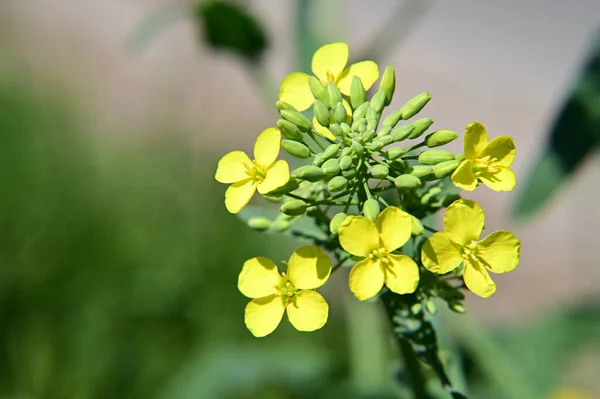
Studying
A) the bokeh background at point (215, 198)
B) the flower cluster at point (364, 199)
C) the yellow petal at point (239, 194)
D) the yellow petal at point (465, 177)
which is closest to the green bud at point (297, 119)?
the flower cluster at point (364, 199)

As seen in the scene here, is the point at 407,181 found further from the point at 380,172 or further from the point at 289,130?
the point at 289,130

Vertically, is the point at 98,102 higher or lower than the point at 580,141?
higher

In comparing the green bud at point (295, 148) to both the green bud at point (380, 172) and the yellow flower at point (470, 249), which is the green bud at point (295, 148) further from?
the yellow flower at point (470, 249)

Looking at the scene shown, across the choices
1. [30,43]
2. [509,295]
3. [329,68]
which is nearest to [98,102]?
[30,43]

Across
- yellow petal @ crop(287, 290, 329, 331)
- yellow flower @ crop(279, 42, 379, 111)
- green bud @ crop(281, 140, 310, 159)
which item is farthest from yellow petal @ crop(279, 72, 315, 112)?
yellow petal @ crop(287, 290, 329, 331)

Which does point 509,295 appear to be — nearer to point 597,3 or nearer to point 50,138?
point 597,3

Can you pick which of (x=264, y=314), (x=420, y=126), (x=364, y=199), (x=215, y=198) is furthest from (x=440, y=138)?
(x=215, y=198)
